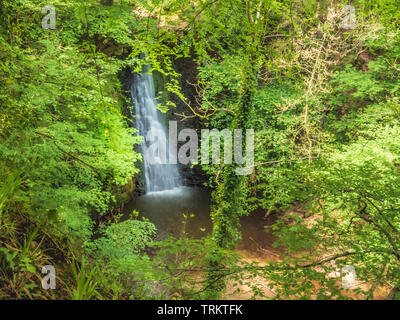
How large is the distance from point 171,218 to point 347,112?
8.98 metres

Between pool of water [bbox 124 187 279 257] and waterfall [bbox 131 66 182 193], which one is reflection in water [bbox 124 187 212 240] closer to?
pool of water [bbox 124 187 279 257]

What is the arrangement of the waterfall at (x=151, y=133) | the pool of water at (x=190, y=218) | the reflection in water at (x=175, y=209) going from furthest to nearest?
the waterfall at (x=151, y=133), the reflection in water at (x=175, y=209), the pool of water at (x=190, y=218)

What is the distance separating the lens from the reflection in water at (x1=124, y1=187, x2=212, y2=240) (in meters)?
9.67

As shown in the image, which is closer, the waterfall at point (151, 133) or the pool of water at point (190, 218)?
the pool of water at point (190, 218)

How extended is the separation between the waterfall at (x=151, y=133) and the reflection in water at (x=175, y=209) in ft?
1.99

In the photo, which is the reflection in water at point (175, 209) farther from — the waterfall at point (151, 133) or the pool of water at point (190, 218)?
the waterfall at point (151, 133)

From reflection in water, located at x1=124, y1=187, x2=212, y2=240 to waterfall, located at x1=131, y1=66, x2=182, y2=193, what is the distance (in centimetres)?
61

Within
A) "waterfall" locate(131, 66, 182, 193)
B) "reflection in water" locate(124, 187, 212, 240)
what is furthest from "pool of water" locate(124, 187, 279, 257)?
"waterfall" locate(131, 66, 182, 193)

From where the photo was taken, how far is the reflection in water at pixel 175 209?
381 inches

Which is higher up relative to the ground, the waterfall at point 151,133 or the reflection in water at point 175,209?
the waterfall at point 151,133

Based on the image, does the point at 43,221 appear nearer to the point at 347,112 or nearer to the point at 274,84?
the point at 274,84

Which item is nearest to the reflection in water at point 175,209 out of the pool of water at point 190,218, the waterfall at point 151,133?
the pool of water at point 190,218
